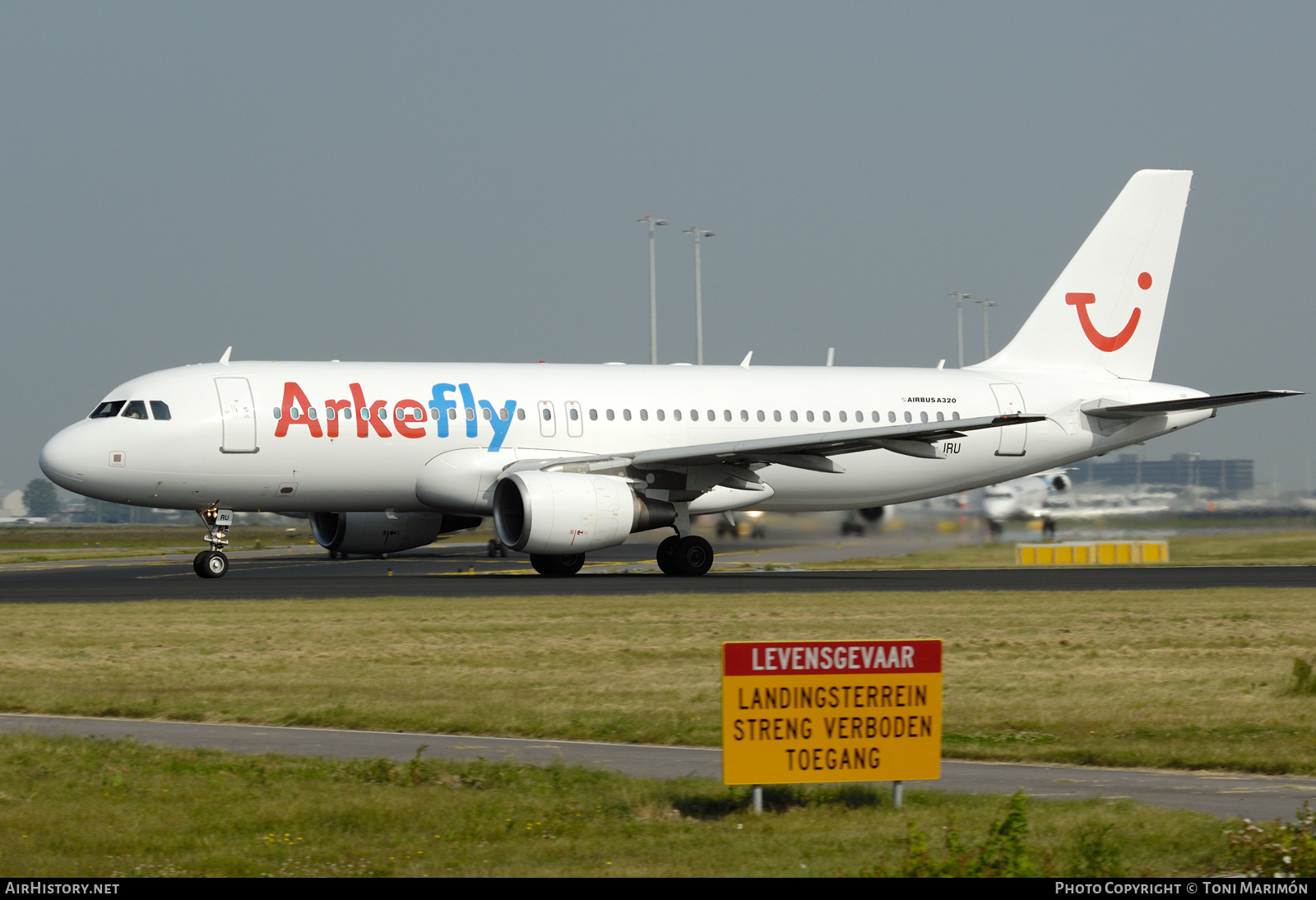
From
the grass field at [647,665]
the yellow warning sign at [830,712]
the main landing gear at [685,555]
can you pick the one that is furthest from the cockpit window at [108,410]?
the yellow warning sign at [830,712]

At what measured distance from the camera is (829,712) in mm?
8383

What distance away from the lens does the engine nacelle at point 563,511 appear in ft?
90.7

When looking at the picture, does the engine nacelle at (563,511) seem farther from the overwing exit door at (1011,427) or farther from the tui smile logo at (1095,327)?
the tui smile logo at (1095,327)

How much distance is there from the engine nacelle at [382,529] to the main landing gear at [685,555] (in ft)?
14.3

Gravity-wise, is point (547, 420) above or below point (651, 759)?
above

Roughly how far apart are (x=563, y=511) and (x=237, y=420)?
631cm

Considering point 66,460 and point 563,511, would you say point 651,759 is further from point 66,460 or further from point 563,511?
point 66,460

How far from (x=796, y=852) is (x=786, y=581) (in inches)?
865

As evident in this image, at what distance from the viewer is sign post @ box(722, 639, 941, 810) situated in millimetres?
8297

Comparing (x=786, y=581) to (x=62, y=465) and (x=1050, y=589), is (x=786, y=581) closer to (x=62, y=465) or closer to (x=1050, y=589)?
(x=1050, y=589)

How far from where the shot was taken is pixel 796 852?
7707mm

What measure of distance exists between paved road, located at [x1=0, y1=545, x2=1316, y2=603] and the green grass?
204 centimetres

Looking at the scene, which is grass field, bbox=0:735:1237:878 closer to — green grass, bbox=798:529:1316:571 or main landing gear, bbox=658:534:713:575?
main landing gear, bbox=658:534:713:575

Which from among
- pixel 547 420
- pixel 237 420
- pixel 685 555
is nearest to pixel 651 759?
pixel 237 420
